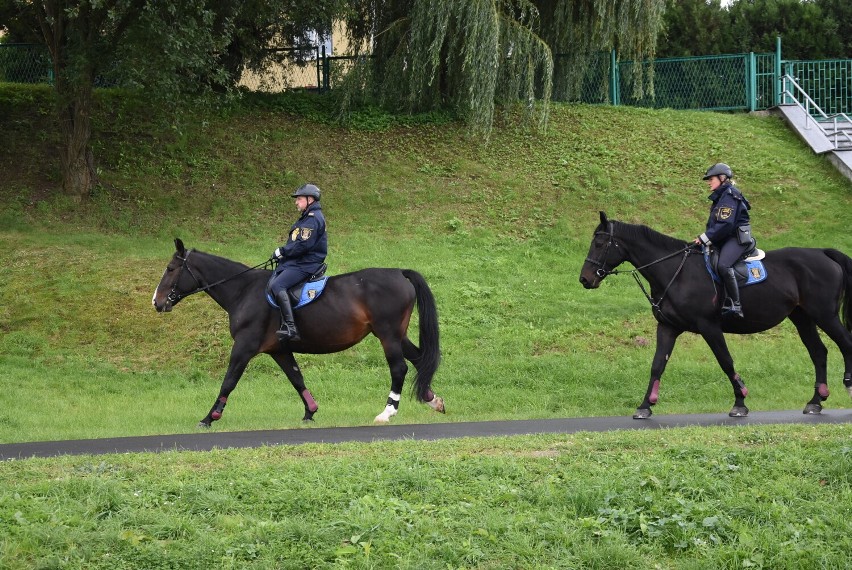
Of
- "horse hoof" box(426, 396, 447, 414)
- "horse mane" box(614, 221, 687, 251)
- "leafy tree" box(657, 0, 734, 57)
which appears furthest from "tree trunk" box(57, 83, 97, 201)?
"leafy tree" box(657, 0, 734, 57)

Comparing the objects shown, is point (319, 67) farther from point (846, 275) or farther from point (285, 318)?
point (846, 275)

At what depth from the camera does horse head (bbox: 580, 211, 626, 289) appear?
14312 mm

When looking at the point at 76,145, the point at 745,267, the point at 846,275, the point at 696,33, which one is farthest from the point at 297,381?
the point at 696,33

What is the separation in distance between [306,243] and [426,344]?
212 cm

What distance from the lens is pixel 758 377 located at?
17.3 meters

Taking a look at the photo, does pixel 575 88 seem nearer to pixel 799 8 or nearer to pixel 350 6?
pixel 350 6

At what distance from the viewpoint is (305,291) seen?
546 inches

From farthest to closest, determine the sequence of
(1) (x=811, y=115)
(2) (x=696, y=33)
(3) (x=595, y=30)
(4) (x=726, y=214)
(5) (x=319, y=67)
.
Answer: (2) (x=696, y=33) < (5) (x=319, y=67) < (1) (x=811, y=115) < (3) (x=595, y=30) < (4) (x=726, y=214)

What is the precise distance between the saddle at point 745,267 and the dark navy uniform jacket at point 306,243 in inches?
204

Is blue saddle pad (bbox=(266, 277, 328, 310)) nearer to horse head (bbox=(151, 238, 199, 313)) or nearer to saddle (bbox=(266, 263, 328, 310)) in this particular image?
saddle (bbox=(266, 263, 328, 310))

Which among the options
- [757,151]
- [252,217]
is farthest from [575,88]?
[252,217]

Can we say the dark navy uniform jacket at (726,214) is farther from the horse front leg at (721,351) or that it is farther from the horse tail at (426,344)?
the horse tail at (426,344)

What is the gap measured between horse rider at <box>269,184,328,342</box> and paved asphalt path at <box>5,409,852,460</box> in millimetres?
1707

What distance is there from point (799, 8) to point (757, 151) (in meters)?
8.67
